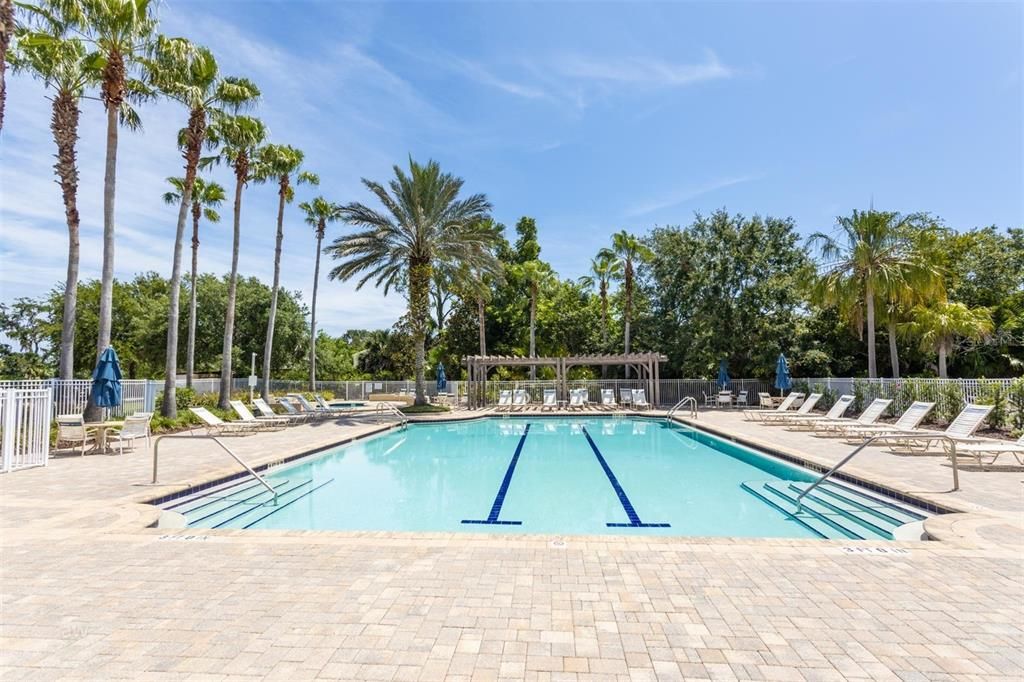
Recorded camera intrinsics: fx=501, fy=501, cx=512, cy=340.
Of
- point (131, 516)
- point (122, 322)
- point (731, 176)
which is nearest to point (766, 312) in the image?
point (731, 176)

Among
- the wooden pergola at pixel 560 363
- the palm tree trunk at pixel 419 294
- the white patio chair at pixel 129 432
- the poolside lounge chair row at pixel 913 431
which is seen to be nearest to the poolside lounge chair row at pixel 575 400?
the wooden pergola at pixel 560 363

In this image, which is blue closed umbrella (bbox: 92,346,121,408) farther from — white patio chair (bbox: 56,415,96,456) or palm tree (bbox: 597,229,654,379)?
palm tree (bbox: 597,229,654,379)

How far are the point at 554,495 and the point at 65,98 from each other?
57.3 ft

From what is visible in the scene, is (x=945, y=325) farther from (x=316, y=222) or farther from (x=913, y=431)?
(x=316, y=222)

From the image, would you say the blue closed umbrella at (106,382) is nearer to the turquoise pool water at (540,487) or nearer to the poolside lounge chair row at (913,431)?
the turquoise pool water at (540,487)

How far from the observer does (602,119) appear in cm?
1631

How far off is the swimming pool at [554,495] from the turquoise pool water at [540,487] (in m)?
0.02

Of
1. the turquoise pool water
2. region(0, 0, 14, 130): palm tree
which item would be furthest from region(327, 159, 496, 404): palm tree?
region(0, 0, 14, 130): palm tree

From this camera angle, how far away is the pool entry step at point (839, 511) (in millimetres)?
5789

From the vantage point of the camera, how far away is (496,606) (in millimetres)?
3264

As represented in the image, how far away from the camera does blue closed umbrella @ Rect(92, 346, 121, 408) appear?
10.9 metres

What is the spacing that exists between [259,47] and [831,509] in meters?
15.0

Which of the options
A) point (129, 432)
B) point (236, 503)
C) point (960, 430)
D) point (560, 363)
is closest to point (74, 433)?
point (129, 432)

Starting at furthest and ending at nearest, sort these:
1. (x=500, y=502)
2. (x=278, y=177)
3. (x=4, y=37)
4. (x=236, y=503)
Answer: (x=278, y=177) → (x=4, y=37) → (x=500, y=502) → (x=236, y=503)
